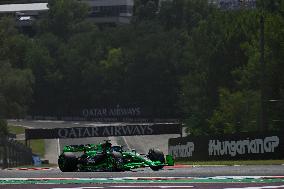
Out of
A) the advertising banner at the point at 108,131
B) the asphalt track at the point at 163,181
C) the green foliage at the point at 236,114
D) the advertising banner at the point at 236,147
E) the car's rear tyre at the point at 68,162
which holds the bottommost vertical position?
the advertising banner at the point at 108,131

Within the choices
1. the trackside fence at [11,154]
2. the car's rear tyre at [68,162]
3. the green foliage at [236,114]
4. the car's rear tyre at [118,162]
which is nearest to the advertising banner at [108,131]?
the green foliage at [236,114]

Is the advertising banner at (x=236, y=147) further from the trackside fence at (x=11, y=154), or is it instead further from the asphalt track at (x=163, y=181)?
the asphalt track at (x=163, y=181)

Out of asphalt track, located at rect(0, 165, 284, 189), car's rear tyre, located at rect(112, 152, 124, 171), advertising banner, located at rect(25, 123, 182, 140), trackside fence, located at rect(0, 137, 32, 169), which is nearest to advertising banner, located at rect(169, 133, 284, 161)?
trackside fence, located at rect(0, 137, 32, 169)

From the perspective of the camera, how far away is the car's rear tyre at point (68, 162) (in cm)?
2742

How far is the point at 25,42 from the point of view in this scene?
5546 inches

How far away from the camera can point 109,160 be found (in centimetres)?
2655

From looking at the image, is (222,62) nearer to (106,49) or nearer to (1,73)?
(1,73)

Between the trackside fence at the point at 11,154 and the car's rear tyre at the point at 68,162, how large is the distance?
13825 millimetres

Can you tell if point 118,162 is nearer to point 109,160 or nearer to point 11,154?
point 109,160

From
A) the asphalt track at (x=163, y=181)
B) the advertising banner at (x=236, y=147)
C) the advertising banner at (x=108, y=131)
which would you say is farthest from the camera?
the advertising banner at (x=108, y=131)

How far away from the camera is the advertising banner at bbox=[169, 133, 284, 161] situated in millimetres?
35594

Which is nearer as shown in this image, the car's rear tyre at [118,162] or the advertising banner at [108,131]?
the car's rear tyre at [118,162]

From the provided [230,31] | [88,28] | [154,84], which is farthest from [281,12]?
[88,28]

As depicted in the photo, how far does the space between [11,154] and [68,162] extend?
57.1ft
